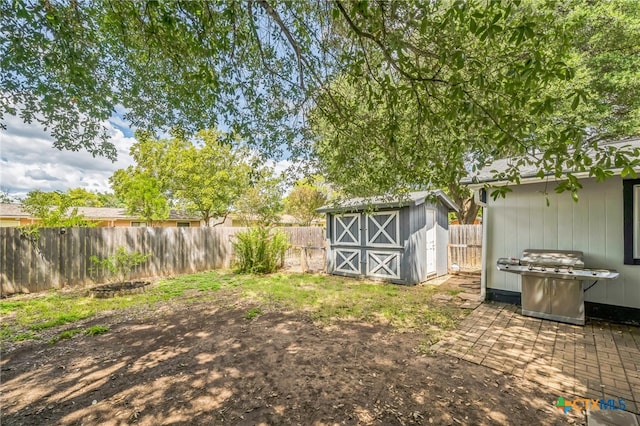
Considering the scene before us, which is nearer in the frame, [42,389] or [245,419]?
[245,419]

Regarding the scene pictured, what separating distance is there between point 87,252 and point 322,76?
23.9 ft

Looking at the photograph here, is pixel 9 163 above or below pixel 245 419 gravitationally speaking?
above

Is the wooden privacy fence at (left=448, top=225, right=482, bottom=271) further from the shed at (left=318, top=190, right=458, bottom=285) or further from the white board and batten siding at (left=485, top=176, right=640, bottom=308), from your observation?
the white board and batten siding at (left=485, top=176, right=640, bottom=308)

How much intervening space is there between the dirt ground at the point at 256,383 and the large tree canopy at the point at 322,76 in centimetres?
196

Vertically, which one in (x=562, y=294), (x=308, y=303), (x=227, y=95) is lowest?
(x=308, y=303)

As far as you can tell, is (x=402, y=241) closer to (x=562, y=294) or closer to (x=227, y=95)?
(x=562, y=294)

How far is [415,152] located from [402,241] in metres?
4.82

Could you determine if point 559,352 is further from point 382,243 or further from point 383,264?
point 382,243

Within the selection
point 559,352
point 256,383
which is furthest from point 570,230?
point 256,383

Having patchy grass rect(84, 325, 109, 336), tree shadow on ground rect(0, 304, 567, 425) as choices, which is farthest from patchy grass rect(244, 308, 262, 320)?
patchy grass rect(84, 325, 109, 336)

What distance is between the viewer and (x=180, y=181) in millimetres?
15516

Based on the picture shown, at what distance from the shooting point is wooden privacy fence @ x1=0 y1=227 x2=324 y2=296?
596cm

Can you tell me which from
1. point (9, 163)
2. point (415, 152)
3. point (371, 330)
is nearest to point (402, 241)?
point (371, 330)

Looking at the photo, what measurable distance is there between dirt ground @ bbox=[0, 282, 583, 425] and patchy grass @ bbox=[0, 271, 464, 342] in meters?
0.74
